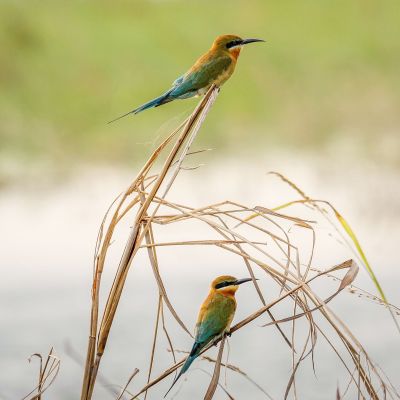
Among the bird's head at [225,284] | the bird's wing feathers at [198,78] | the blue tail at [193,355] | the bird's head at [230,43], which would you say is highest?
the bird's head at [230,43]

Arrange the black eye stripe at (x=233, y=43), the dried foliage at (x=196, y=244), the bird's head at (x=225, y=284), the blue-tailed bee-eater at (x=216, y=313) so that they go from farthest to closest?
the black eye stripe at (x=233, y=43)
the bird's head at (x=225, y=284)
the blue-tailed bee-eater at (x=216, y=313)
the dried foliage at (x=196, y=244)

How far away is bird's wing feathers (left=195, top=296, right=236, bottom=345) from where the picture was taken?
240 centimetres

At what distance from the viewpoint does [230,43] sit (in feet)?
8.85

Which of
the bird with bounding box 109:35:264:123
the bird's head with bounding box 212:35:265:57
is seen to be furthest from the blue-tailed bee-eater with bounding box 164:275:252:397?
the bird's head with bounding box 212:35:265:57

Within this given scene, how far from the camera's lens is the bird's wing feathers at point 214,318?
7.88 feet

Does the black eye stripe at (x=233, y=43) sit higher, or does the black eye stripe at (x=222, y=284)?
the black eye stripe at (x=233, y=43)

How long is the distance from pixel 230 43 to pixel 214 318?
691 millimetres

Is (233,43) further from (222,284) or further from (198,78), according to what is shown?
(222,284)

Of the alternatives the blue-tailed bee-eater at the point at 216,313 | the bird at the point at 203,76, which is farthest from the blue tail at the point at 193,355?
the bird at the point at 203,76

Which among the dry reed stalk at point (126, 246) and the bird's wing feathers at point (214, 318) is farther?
the bird's wing feathers at point (214, 318)

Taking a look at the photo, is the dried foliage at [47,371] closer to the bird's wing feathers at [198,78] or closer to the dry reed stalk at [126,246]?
the dry reed stalk at [126,246]

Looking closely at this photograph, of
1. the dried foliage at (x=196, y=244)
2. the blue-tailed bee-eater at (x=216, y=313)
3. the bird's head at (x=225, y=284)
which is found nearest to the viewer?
the dried foliage at (x=196, y=244)

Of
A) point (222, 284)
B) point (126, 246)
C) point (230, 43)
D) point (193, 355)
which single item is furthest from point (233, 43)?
point (126, 246)

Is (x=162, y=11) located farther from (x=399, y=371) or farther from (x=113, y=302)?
(x=113, y=302)
